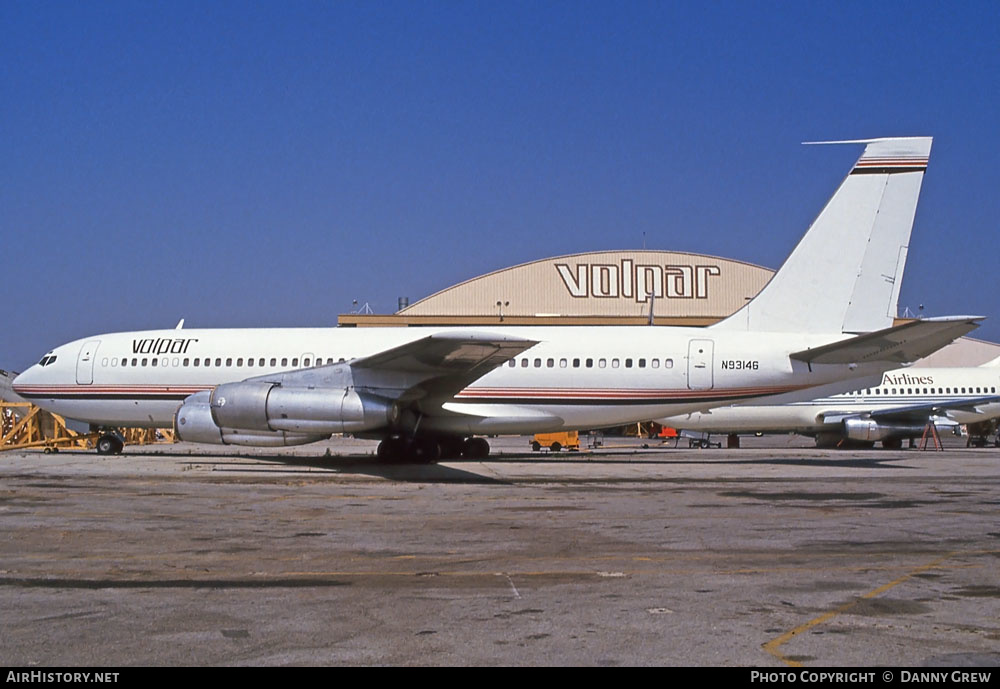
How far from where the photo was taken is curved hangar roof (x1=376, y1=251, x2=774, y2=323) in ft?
188

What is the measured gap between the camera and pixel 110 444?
27.0m

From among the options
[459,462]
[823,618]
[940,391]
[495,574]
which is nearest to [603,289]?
[940,391]

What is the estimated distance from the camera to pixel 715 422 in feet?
118

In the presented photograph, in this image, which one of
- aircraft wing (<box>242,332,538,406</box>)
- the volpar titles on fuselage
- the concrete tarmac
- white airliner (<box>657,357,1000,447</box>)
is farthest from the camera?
white airliner (<box>657,357,1000,447</box>)

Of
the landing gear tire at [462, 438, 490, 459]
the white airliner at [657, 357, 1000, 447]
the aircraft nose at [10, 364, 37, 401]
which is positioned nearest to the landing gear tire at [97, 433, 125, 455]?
the aircraft nose at [10, 364, 37, 401]

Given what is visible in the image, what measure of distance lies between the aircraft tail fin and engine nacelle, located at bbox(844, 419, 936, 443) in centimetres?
1422

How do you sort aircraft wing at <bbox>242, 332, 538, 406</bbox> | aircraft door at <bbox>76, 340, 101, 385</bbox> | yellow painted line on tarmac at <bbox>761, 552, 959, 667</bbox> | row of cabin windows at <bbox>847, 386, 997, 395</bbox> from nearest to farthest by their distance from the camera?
yellow painted line on tarmac at <bbox>761, 552, 959, 667</bbox> → aircraft wing at <bbox>242, 332, 538, 406</bbox> → aircraft door at <bbox>76, 340, 101, 385</bbox> → row of cabin windows at <bbox>847, 386, 997, 395</bbox>

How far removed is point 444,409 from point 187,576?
15.1 m

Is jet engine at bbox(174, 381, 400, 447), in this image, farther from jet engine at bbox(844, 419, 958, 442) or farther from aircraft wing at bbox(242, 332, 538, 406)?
jet engine at bbox(844, 419, 958, 442)

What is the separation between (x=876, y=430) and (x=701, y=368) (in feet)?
54.6

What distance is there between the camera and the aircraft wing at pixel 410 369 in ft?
65.0

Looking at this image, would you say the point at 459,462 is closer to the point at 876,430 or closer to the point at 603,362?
the point at 603,362

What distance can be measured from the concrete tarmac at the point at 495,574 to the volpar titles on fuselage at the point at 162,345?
8.92 metres

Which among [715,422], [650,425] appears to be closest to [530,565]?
[715,422]
